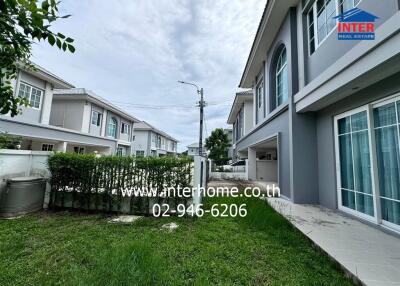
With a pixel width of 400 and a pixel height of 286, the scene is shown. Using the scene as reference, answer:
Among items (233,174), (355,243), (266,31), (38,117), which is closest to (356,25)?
(355,243)

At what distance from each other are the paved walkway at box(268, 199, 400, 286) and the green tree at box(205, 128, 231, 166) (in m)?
15.6

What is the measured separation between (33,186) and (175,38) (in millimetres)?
8666

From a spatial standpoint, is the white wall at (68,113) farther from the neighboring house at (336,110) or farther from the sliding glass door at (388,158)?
the sliding glass door at (388,158)

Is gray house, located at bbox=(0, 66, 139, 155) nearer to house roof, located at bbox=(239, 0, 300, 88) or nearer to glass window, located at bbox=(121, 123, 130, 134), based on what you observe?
glass window, located at bbox=(121, 123, 130, 134)

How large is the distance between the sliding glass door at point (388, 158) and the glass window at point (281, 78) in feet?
13.8

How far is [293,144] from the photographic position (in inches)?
256

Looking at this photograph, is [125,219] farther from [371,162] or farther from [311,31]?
[311,31]

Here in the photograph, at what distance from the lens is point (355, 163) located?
16.3ft

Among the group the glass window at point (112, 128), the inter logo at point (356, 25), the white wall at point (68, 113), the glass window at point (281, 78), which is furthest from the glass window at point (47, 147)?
the inter logo at point (356, 25)

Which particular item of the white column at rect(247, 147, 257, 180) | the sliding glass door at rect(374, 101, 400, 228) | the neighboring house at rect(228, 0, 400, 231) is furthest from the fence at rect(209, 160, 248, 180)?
the sliding glass door at rect(374, 101, 400, 228)

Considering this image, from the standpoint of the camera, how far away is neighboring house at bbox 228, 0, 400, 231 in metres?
3.81

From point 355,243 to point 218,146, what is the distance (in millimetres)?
17808

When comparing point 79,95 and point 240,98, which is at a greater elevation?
point 240,98

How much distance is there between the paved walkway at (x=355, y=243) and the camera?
2537 mm
